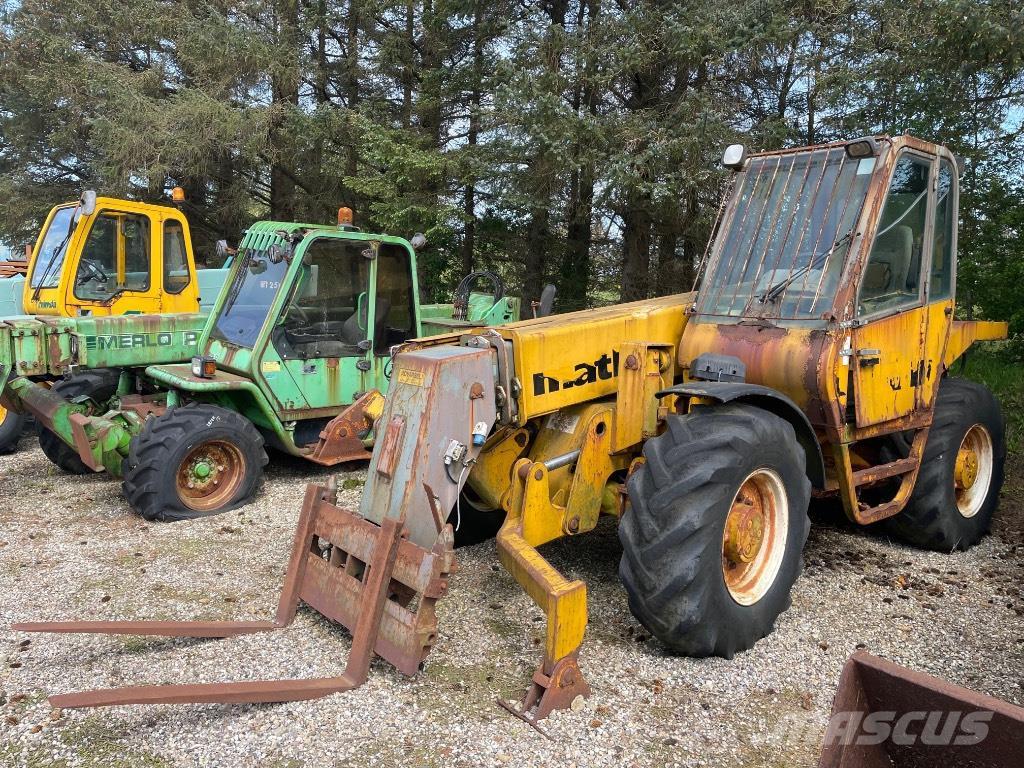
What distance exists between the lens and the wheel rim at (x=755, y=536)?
12.6ft

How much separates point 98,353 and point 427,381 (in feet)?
16.9

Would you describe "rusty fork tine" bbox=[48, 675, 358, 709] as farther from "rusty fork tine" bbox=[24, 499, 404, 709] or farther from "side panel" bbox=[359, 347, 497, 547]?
"side panel" bbox=[359, 347, 497, 547]

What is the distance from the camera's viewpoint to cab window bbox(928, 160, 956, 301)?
4859mm

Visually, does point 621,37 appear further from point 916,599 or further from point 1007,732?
point 1007,732

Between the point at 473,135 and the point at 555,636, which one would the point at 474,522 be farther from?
the point at 473,135

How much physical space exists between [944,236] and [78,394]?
284 inches

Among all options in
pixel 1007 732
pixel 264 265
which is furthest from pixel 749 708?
pixel 264 265

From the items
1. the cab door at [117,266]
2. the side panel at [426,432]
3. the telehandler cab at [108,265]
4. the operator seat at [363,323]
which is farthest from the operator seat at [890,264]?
the cab door at [117,266]

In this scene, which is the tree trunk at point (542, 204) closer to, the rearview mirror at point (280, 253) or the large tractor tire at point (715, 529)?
the rearview mirror at point (280, 253)

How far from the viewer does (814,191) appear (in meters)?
4.51

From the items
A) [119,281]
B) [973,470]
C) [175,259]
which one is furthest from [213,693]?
[175,259]

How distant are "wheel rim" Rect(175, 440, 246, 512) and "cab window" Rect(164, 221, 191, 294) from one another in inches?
118

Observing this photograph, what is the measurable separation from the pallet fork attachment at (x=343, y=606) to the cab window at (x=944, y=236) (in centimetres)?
359

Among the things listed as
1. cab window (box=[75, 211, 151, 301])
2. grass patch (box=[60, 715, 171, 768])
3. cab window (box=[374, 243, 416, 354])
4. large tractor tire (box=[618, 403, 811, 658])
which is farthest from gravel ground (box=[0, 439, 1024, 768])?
cab window (box=[75, 211, 151, 301])
